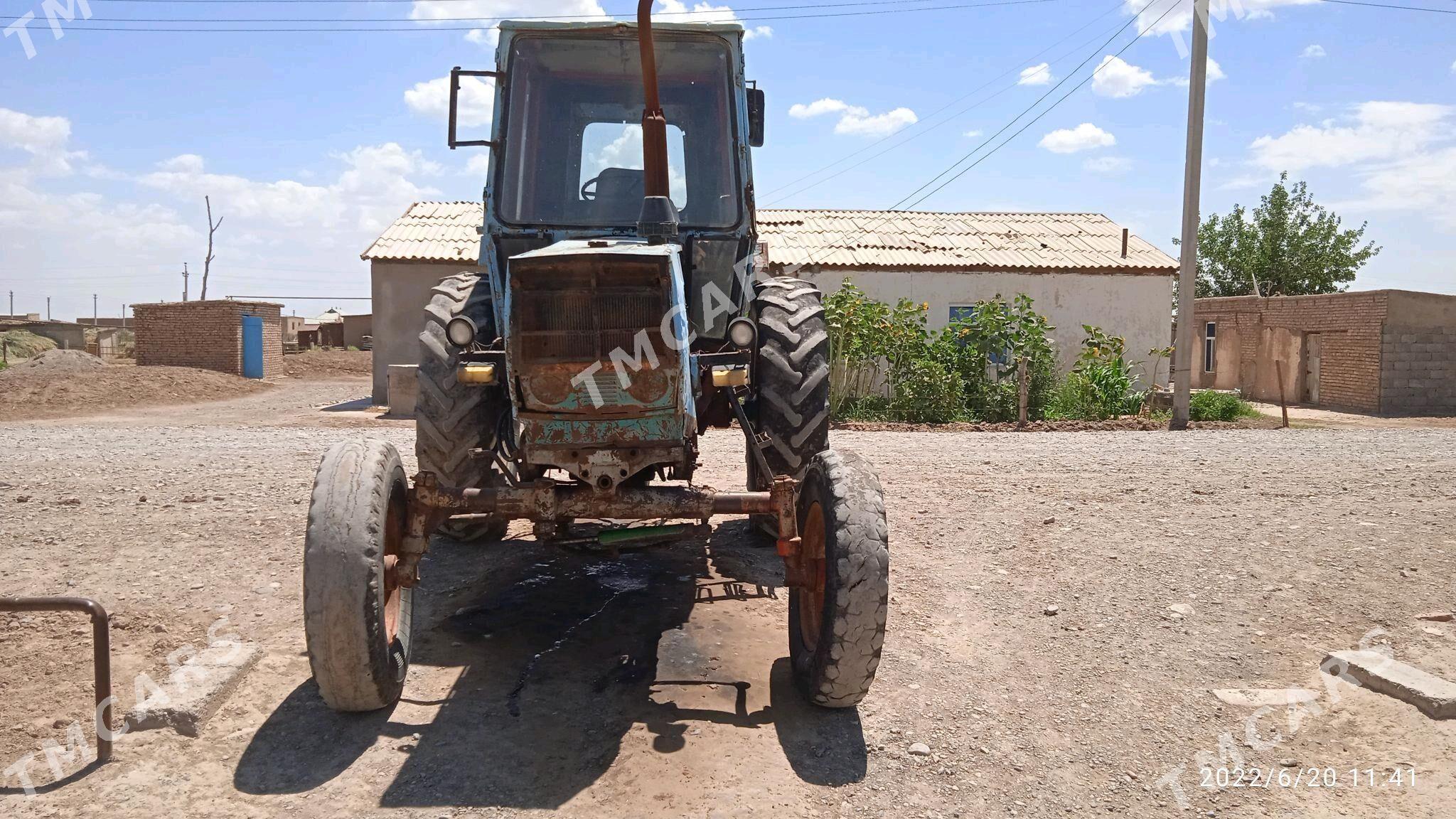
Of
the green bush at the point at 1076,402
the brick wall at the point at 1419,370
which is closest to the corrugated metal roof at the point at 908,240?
the green bush at the point at 1076,402

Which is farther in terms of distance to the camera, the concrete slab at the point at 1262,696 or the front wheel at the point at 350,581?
the concrete slab at the point at 1262,696

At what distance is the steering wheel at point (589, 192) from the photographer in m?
5.71

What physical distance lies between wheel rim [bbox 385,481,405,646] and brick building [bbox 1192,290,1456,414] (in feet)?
53.5

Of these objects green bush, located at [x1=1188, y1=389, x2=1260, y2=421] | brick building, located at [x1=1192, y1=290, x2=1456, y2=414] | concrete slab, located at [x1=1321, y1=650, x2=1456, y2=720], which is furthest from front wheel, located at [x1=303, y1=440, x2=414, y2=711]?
brick building, located at [x1=1192, y1=290, x2=1456, y2=414]

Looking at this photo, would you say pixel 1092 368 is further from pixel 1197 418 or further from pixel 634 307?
pixel 634 307

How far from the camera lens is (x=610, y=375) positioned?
428cm

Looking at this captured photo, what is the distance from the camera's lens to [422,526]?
14.3 feet

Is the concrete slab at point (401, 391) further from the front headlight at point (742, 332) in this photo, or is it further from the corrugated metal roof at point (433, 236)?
the front headlight at point (742, 332)

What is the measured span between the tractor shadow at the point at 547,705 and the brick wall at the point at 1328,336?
17412 mm

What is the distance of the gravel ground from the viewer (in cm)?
372

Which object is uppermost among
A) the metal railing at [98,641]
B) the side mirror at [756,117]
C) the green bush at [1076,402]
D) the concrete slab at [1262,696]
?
the side mirror at [756,117]

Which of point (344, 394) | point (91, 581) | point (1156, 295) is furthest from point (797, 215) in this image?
point (91, 581)

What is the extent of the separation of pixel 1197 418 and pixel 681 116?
1302cm

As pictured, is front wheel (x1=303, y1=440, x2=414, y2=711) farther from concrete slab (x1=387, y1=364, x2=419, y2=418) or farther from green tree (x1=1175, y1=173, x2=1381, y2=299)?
green tree (x1=1175, y1=173, x2=1381, y2=299)
